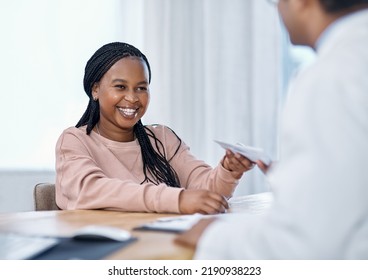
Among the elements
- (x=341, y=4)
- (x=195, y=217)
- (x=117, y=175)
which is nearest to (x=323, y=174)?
(x=341, y=4)

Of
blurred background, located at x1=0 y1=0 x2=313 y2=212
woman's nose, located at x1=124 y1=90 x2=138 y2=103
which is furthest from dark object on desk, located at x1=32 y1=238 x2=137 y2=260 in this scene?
blurred background, located at x1=0 y1=0 x2=313 y2=212

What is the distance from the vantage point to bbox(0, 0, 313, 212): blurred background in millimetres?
3178

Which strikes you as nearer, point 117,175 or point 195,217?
point 195,217

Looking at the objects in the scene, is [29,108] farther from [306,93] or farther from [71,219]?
[306,93]

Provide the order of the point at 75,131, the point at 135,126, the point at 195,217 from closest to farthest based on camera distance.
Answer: the point at 195,217, the point at 75,131, the point at 135,126

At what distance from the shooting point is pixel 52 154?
3.20 m

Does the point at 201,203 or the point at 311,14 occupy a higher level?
the point at 311,14

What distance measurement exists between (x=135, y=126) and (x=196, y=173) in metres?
0.31

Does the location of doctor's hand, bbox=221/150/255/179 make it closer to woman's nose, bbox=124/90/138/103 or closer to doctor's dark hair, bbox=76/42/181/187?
doctor's dark hair, bbox=76/42/181/187

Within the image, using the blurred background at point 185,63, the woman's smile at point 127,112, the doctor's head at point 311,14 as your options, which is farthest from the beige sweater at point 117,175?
the blurred background at point 185,63

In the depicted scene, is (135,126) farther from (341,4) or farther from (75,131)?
(341,4)

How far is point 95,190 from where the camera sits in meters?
1.57

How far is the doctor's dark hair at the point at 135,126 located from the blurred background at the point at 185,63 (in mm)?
1155

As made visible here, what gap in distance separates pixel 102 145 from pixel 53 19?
154cm
